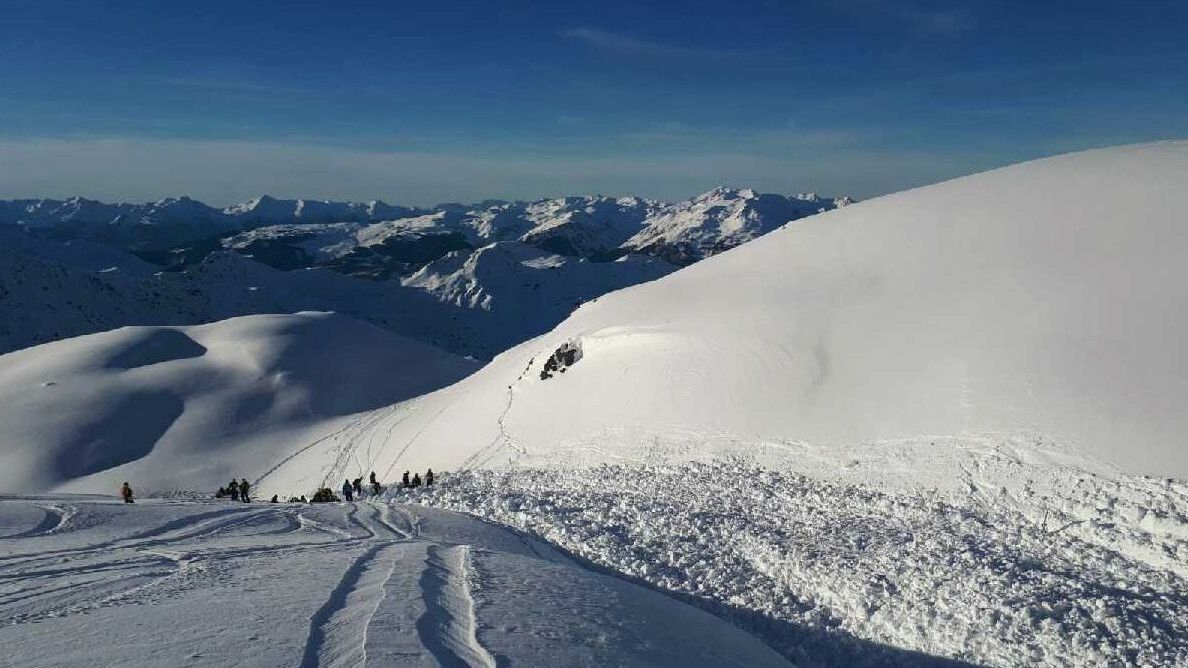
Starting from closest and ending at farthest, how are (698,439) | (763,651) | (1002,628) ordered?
(763,651)
(1002,628)
(698,439)

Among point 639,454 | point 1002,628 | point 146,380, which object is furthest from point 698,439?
point 146,380

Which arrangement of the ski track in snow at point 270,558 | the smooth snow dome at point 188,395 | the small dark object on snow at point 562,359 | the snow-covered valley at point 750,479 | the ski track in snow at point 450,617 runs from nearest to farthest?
the ski track in snow at point 450,617, the ski track in snow at point 270,558, the snow-covered valley at point 750,479, the small dark object on snow at point 562,359, the smooth snow dome at point 188,395

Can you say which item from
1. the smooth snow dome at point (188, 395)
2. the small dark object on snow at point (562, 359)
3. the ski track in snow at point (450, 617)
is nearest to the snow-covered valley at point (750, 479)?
the ski track in snow at point (450, 617)

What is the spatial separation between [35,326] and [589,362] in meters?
166

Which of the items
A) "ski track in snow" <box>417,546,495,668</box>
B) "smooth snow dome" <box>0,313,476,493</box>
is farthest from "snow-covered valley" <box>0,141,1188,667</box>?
"smooth snow dome" <box>0,313,476,493</box>

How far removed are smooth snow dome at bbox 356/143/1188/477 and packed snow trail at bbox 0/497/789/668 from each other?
11.9 m

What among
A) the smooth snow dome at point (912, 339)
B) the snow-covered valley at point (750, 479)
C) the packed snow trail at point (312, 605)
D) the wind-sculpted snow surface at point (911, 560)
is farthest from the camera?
the smooth snow dome at point (912, 339)

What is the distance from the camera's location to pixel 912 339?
22.7m

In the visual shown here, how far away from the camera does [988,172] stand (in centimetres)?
3500

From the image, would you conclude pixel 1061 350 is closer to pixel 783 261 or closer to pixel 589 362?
pixel 783 261

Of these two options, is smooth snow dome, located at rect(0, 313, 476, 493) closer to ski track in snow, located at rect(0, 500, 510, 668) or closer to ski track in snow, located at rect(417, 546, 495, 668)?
ski track in snow, located at rect(0, 500, 510, 668)

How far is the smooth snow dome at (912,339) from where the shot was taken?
17.7 metres

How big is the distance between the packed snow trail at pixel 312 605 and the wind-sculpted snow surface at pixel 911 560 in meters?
1.89

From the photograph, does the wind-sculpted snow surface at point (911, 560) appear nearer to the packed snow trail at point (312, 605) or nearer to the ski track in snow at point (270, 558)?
the packed snow trail at point (312, 605)
